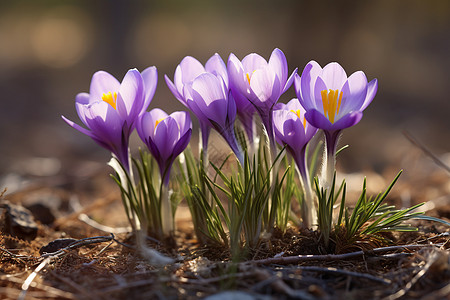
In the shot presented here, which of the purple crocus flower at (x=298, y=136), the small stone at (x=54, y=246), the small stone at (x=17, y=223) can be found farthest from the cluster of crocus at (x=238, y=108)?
the small stone at (x=17, y=223)

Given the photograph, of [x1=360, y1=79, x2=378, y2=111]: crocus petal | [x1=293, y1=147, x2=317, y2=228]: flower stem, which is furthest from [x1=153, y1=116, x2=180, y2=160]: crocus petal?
[x1=360, y1=79, x2=378, y2=111]: crocus petal

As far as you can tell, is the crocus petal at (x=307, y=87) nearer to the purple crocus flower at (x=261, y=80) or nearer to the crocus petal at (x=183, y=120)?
the purple crocus flower at (x=261, y=80)

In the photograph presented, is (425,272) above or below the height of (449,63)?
below

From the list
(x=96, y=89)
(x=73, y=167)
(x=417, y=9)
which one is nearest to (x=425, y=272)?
(x=96, y=89)

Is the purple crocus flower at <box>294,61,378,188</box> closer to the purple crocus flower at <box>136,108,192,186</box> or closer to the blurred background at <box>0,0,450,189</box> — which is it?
the blurred background at <box>0,0,450,189</box>

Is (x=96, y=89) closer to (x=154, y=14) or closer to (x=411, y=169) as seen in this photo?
(x=411, y=169)

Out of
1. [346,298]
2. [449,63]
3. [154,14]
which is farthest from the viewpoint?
[154,14]

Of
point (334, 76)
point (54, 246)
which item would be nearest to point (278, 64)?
point (334, 76)

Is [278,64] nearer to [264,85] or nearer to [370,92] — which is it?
[264,85]
